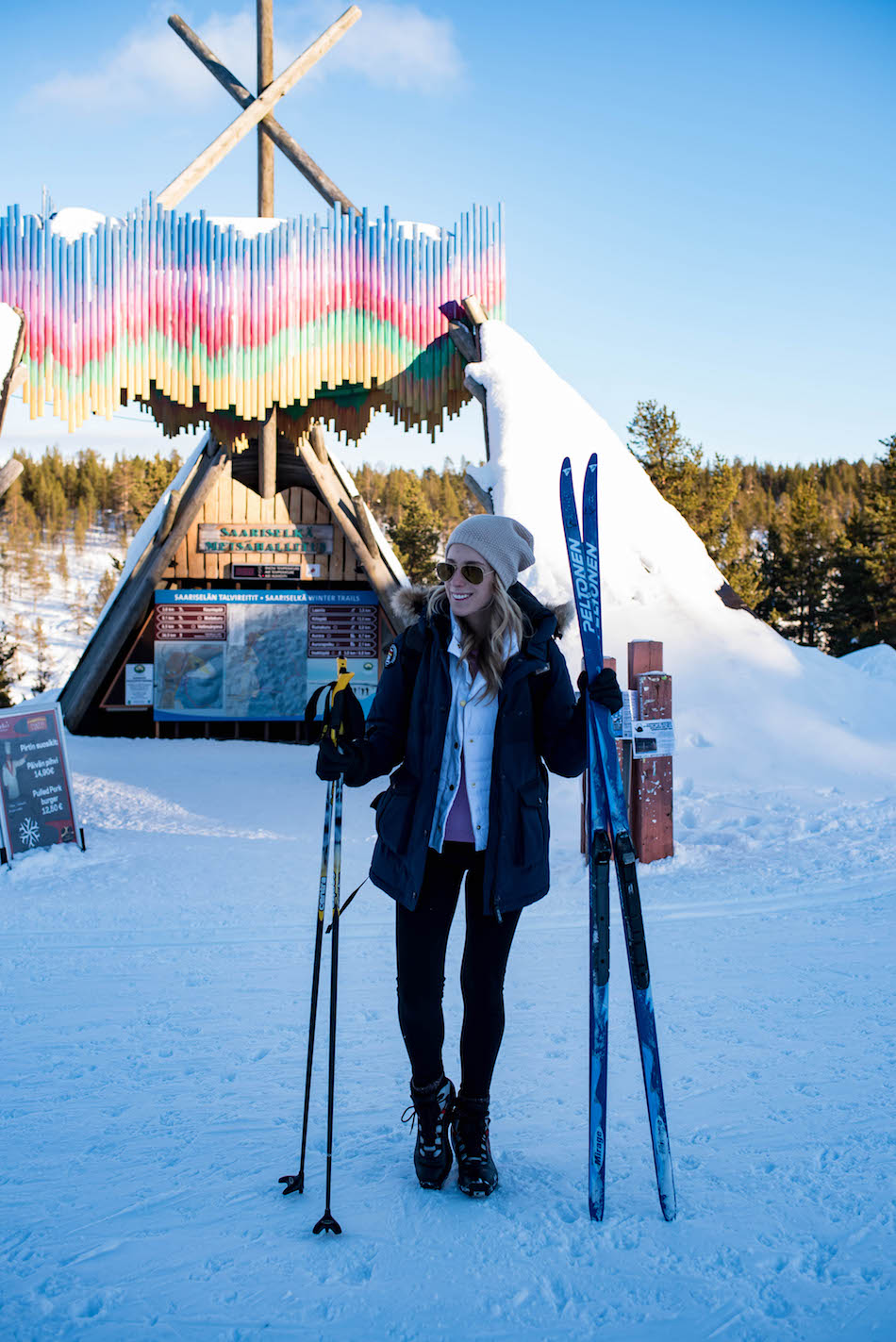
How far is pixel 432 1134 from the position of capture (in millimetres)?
2447

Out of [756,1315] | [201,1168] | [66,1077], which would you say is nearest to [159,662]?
[66,1077]

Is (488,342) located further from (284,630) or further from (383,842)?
(383,842)

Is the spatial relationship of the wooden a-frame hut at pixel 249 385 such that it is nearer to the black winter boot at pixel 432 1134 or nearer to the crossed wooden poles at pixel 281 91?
the crossed wooden poles at pixel 281 91

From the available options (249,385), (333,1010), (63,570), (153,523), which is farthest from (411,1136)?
(63,570)

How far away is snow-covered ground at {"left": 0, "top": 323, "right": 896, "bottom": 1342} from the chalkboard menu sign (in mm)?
253

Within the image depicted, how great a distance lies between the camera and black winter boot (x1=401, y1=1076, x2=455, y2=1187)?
2.41 meters

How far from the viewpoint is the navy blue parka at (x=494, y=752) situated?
2.39 m

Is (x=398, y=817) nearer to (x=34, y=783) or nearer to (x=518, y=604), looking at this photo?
(x=518, y=604)

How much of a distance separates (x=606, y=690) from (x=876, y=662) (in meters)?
9.85

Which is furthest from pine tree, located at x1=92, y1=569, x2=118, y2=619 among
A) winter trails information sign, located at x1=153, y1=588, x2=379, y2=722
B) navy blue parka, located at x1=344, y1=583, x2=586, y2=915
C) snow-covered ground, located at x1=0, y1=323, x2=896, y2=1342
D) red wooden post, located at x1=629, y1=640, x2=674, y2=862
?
navy blue parka, located at x1=344, y1=583, x2=586, y2=915

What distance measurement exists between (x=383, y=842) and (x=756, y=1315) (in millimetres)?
1326

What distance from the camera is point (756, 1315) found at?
6.36 ft

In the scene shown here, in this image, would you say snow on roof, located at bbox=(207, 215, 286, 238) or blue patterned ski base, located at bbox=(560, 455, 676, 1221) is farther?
snow on roof, located at bbox=(207, 215, 286, 238)

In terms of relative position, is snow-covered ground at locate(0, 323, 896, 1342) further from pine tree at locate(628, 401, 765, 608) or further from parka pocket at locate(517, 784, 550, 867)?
pine tree at locate(628, 401, 765, 608)
